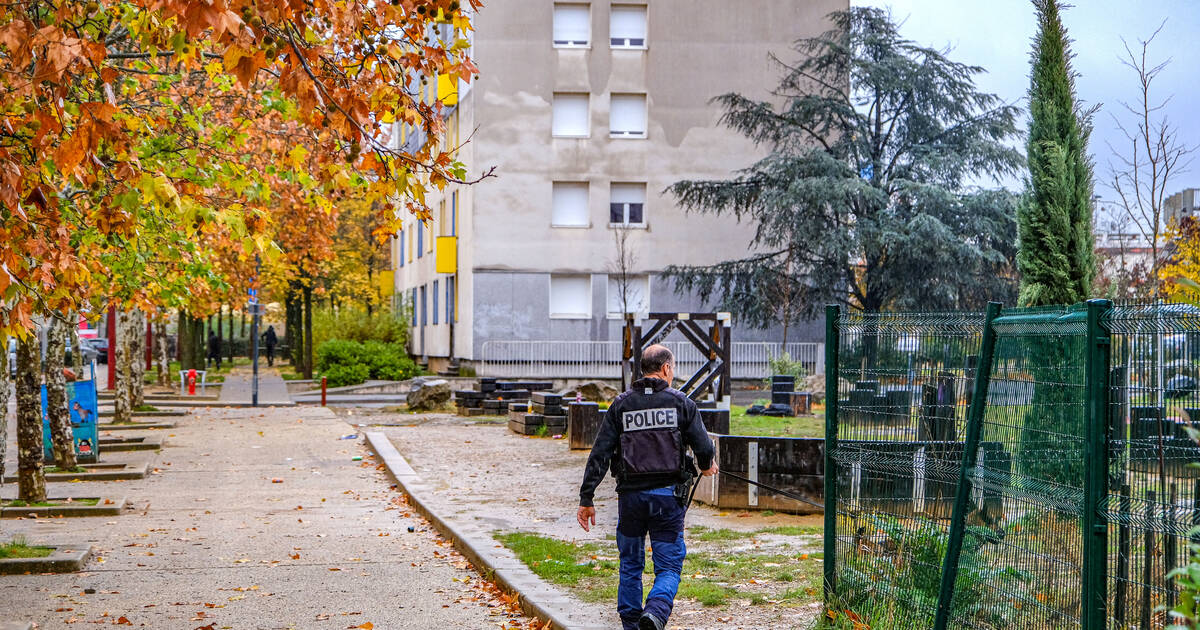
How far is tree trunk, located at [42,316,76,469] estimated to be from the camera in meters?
16.3

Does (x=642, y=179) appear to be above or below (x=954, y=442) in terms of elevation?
above

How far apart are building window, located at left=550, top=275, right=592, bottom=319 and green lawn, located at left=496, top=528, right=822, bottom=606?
1131 inches

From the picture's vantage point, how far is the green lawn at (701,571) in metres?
8.38

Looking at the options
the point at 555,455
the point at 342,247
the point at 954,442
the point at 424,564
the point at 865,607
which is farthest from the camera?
the point at 342,247

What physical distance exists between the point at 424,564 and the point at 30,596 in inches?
116

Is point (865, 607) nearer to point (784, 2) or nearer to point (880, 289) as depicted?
point (880, 289)

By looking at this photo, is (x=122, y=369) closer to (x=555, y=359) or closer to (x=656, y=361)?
(x=555, y=359)

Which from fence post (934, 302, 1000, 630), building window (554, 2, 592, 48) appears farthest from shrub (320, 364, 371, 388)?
fence post (934, 302, 1000, 630)

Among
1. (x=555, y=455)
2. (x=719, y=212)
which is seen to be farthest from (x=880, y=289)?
(x=555, y=455)

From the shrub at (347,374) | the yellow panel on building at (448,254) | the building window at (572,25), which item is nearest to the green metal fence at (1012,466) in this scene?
the building window at (572,25)

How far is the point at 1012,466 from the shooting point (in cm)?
549

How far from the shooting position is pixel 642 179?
39500 millimetres

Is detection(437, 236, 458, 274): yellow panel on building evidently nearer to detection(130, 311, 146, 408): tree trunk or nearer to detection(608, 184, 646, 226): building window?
detection(608, 184, 646, 226): building window

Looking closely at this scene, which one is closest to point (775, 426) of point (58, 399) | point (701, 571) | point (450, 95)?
point (58, 399)
